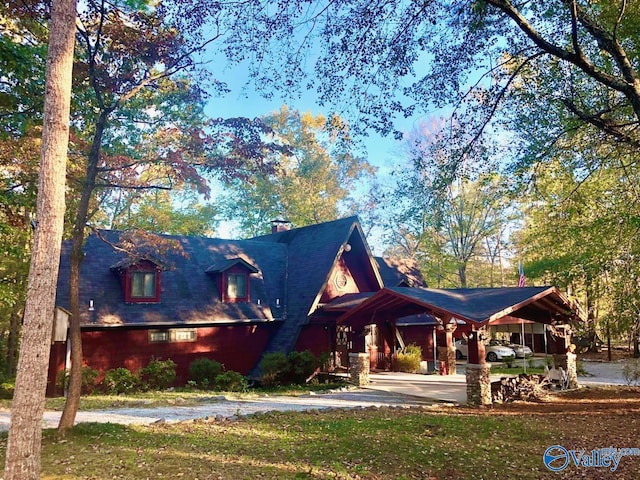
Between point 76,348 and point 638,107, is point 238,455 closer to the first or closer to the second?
point 76,348

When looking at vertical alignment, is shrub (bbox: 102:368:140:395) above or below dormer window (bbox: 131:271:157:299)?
below

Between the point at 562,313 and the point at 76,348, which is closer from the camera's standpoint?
the point at 76,348

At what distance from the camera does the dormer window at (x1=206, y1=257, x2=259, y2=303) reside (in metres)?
18.8

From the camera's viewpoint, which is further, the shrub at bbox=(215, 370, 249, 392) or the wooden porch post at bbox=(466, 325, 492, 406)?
the shrub at bbox=(215, 370, 249, 392)

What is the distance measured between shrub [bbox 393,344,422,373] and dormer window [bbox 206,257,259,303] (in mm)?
6966

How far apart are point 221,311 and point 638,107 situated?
14741 mm

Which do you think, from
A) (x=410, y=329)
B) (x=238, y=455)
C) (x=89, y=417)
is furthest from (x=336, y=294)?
(x=238, y=455)

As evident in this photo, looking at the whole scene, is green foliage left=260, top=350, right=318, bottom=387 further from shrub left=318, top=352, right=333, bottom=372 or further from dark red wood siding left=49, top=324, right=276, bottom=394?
dark red wood siding left=49, top=324, right=276, bottom=394

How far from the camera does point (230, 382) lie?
53.3 ft

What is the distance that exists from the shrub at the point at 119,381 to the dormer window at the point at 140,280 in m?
2.56

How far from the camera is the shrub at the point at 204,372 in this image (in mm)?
16203

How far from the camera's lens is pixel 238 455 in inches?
285

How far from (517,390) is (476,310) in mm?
3023

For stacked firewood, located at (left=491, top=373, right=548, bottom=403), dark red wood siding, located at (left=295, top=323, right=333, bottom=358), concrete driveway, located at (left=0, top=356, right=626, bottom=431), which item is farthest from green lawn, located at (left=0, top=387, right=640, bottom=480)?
dark red wood siding, located at (left=295, top=323, right=333, bottom=358)
